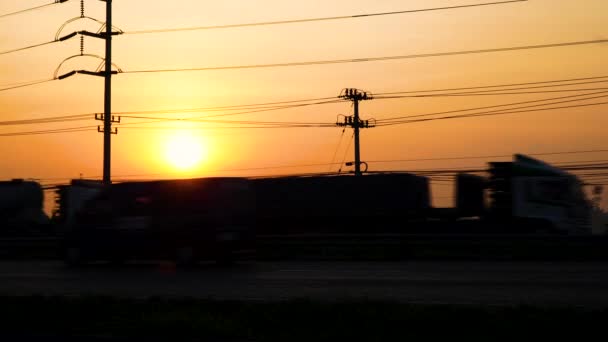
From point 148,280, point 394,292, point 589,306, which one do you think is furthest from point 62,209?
point 589,306

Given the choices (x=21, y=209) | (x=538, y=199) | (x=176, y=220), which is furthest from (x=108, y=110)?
(x=538, y=199)

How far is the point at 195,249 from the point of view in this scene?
22.4 m

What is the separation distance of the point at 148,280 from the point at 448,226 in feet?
65.7

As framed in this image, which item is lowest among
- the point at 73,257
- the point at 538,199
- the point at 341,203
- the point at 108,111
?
the point at 73,257

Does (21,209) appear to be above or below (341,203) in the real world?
below

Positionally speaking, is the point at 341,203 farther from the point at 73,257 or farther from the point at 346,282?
the point at 346,282

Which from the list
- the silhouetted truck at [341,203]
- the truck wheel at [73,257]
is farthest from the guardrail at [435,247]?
the silhouetted truck at [341,203]

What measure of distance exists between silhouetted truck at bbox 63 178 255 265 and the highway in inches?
19.4

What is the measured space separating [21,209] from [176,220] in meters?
25.2

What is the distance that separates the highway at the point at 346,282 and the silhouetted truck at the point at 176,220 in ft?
1.62

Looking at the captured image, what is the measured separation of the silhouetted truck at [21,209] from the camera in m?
44.3

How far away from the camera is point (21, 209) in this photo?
148 feet

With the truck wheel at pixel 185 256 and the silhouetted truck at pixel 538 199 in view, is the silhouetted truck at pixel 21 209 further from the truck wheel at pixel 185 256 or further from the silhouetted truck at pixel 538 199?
the truck wheel at pixel 185 256

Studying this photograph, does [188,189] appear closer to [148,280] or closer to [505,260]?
[148,280]
